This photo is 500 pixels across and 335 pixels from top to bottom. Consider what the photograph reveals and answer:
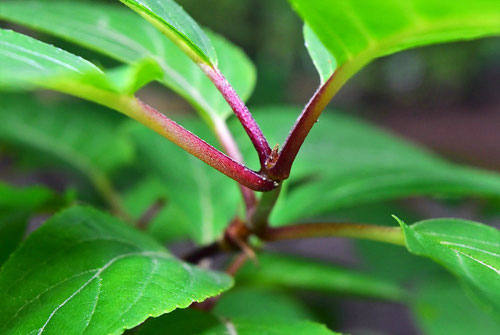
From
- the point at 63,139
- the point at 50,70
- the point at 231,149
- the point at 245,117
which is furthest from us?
the point at 63,139

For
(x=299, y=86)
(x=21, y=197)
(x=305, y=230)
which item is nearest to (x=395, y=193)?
(x=305, y=230)

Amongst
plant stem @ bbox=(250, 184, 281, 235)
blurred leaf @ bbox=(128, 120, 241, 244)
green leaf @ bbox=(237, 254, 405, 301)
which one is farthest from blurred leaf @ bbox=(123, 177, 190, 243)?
plant stem @ bbox=(250, 184, 281, 235)

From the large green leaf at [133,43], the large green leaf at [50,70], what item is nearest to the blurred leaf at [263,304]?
the large green leaf at [133,43]

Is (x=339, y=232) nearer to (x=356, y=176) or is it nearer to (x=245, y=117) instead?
(x=245, y=117)

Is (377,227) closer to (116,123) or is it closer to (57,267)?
(57,267)

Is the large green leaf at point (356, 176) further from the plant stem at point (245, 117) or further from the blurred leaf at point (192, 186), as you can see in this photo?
the plant stem at point (245, 117)

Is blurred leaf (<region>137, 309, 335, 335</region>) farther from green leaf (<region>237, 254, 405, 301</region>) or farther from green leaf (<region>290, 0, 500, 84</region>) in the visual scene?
green leaf (<region>237, 254, 405, 301</region>)

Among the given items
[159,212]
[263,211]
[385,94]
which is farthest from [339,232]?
[385,94]
